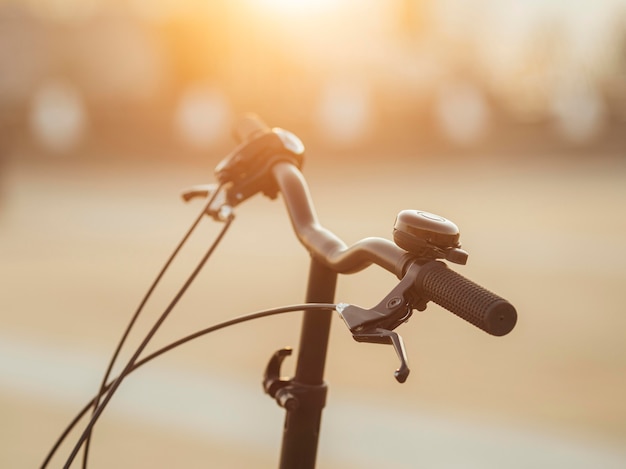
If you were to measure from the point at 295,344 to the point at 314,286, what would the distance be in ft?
15.8

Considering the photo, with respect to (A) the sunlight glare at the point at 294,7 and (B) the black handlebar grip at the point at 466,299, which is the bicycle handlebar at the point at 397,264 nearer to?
(B) the black handlebar grip at the point at 466,299

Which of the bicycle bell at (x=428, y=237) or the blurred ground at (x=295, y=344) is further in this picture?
the blurred ground at (x=295, y=344)

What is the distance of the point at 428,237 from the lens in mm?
1148

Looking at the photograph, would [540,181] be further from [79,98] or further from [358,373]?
[79,98]

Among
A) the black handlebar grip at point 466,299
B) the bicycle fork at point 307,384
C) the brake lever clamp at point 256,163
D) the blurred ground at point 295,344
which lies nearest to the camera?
the black handlebar grip at point 466,299

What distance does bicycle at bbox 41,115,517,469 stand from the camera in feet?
3.59

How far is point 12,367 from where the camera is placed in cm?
604

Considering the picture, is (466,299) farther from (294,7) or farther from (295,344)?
(294,7)

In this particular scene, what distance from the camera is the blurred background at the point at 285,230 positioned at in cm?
507

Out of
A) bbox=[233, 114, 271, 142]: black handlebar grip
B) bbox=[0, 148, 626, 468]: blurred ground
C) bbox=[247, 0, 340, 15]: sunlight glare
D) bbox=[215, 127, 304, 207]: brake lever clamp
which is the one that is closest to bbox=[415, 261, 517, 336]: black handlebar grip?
bbox=[215, 127, 304, 207]: brake lever clamp

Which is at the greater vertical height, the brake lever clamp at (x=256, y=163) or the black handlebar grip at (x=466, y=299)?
the brake lever clamp at (x=256, y=163)

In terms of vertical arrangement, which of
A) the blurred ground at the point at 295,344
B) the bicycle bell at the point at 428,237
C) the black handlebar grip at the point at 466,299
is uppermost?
the blurred ground at the point at 295,344

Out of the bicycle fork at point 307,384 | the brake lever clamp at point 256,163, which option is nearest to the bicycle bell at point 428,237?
the bicycle fork at point 307,384

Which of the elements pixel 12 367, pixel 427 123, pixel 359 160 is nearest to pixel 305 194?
pixel 12 367
